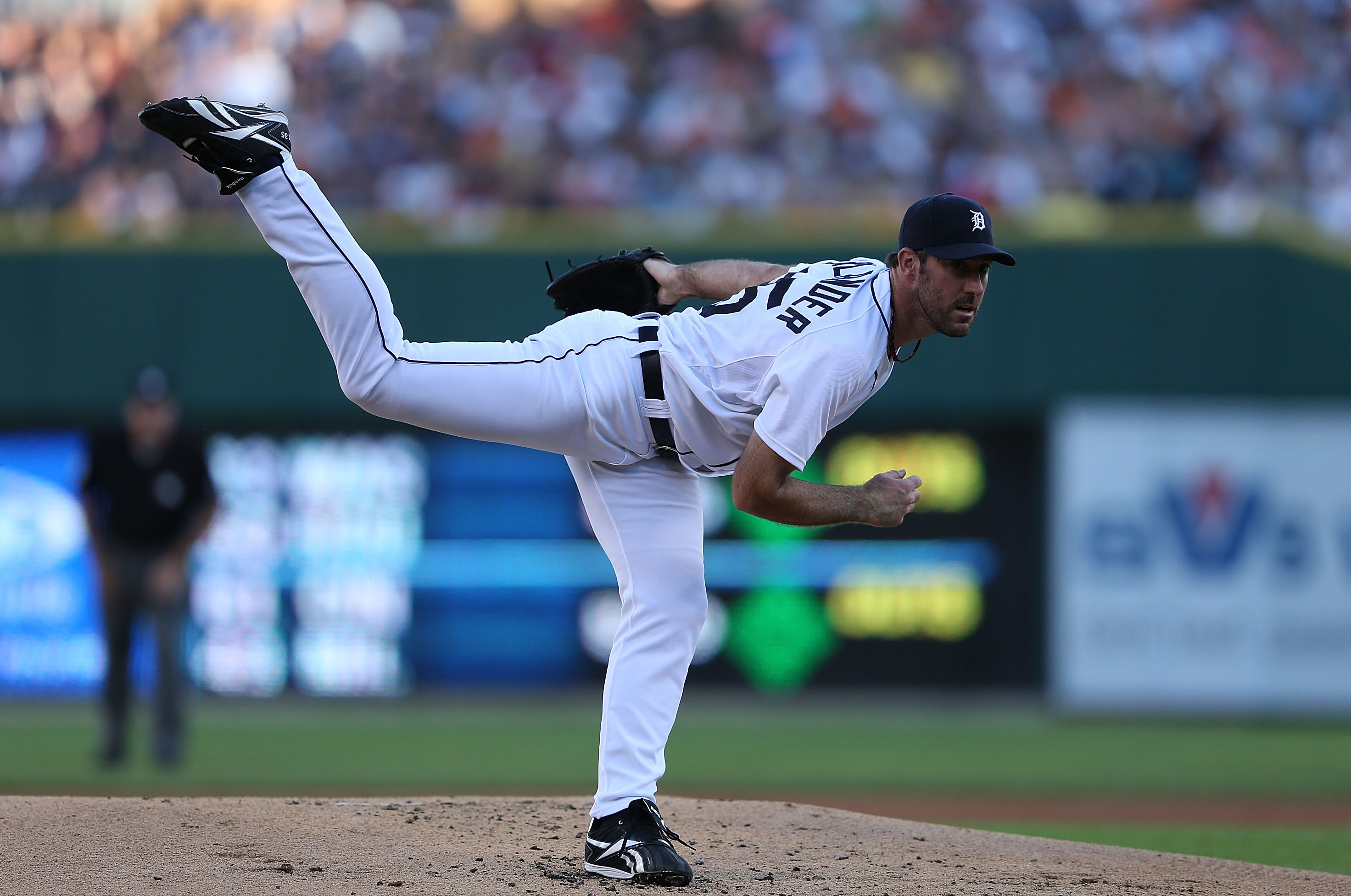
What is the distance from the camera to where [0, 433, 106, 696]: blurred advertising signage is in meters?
11.6

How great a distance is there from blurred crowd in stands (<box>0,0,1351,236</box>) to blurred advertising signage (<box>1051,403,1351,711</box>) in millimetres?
1723

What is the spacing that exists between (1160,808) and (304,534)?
22.1 ft

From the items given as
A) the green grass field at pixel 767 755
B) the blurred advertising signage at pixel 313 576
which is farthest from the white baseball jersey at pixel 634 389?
the blurred advertising signage at pixel 313 576

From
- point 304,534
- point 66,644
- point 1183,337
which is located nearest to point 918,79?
point 1183,337

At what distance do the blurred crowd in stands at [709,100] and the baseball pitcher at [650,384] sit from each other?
8258 mm

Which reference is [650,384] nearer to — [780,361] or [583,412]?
[583,412]

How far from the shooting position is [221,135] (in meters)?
4.03

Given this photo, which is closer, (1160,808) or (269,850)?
(269,850)

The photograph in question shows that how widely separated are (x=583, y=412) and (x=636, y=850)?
1159 millimetres

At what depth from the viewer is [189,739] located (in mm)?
9719

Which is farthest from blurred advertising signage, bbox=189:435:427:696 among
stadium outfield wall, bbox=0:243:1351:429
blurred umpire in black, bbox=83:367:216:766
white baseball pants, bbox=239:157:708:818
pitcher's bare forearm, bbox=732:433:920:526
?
pitcher's bare forearm, bbox=732:433:920:526

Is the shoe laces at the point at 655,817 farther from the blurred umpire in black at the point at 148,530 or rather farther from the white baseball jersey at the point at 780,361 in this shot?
the blurred umpire in black at the point at 148,530

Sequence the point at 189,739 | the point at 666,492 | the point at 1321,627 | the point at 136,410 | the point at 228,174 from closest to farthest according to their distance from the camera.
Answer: the point at 228,174 < the point at 666,492 < the point at 136,410 < the point at 189,739 < the point at 1321,627

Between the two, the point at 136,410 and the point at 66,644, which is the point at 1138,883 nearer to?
the point at 136,410
